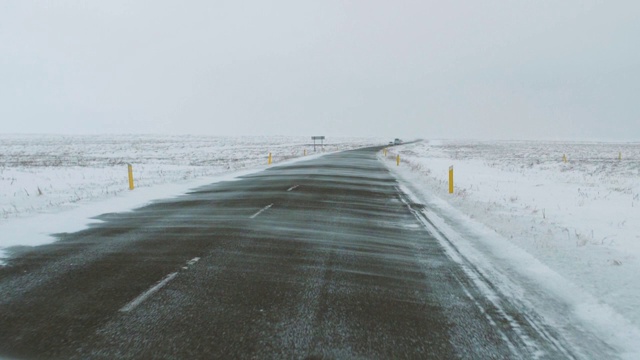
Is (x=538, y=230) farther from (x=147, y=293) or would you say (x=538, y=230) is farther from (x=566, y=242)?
(x=147, y=293)

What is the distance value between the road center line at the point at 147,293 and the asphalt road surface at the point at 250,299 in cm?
2

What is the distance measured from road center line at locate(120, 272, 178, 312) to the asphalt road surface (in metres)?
0.02

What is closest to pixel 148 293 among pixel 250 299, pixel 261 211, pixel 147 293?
pixel 147 293

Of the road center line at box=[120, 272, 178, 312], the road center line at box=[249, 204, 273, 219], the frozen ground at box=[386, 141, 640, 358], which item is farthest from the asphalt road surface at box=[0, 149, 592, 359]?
the road center line at box=[249, 204, 273, 219]

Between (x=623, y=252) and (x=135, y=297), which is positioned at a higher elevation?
(x=135, y=297)

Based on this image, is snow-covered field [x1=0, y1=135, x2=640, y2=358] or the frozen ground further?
snow-covered field [x1=0, y1=135, x2=640, y2=358]

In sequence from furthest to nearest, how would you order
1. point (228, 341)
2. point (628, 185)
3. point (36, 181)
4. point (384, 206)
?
point (36, 181) → point (628, 185) → point (384, 206) → point (228, 341)

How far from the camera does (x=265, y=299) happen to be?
523 cm

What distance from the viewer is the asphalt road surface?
4.04 meters

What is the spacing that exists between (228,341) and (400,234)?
5.92m


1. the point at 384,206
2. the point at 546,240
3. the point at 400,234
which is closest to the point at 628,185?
the point at 384,206

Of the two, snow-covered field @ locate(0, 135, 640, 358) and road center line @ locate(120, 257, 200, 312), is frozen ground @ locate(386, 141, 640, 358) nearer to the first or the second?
snow-covered field @ locate(0, 135, 640, 358)

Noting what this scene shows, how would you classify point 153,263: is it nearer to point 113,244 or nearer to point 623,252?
point 113,244

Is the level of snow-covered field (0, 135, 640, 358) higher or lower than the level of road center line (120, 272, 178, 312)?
lower
